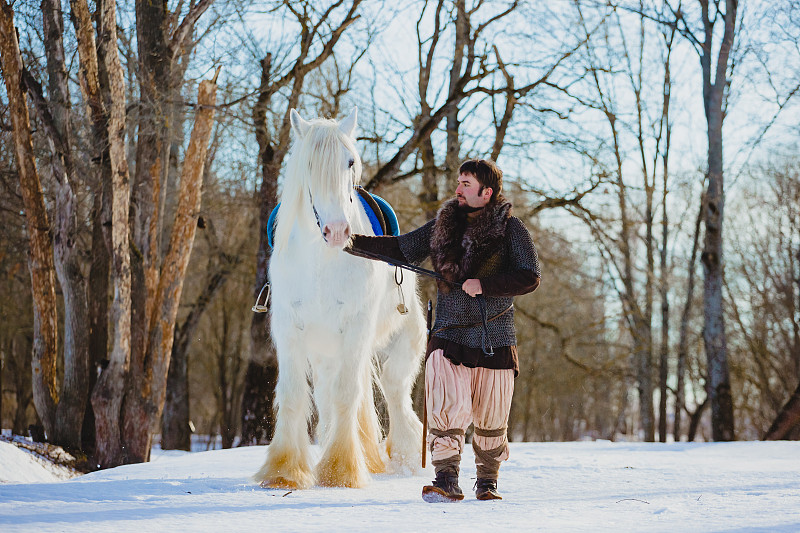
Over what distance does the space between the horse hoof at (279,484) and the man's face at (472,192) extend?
201 centimetres

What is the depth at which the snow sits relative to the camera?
3.32 metres

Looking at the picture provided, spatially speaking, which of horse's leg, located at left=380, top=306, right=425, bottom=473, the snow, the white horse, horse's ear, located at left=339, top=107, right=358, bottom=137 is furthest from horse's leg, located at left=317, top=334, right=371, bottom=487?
horse's ear, located at left=339, top=107, right=358, bottom=137

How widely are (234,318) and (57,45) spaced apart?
17.5 metres

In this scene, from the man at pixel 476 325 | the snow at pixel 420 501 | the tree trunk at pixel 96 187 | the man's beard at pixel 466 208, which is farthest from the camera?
the tree trunk at pixel 96 187

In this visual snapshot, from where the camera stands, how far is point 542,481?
5.27m

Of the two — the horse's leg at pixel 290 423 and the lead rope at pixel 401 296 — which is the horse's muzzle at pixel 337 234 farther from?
the lead rope at pixel 401 296

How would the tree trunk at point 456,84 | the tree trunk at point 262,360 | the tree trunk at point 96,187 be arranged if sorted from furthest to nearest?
the tree trunk at point 456,84 → the tree trunk at point 262,360 → the tree trunk at point 96,187

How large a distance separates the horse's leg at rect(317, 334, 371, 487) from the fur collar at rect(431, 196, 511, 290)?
94 cm

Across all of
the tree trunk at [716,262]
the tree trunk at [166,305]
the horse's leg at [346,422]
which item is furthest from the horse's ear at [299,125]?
the tree trunk at [716,262]

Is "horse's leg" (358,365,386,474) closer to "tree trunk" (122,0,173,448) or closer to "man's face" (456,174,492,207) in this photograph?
"man's face" (456,174,492,207)

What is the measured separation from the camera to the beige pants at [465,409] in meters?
4.20

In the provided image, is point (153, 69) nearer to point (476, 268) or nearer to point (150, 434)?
point (150, 434)

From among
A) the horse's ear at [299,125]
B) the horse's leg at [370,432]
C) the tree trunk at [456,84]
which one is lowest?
the horse's leg at [370,432]

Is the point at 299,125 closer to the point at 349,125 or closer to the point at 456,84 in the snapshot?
the point at 349,125
